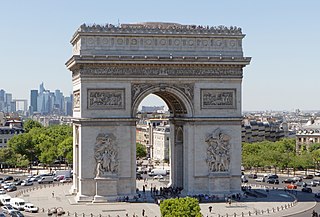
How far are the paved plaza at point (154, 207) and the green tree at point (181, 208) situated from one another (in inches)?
388

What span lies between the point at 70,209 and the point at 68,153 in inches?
1725

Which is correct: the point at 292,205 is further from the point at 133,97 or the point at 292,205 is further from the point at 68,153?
the point at 68,153

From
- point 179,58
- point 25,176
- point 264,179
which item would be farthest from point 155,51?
point 25,176

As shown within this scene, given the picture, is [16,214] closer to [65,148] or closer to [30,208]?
[30,208]

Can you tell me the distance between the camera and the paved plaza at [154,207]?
53625mm

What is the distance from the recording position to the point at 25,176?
302ft

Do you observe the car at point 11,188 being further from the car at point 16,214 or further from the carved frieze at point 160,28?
the carved frieze at point 160,28

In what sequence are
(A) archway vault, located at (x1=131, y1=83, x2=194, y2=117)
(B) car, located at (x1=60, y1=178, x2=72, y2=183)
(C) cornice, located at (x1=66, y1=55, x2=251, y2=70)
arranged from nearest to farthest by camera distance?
(C) cornice, located at (x1=66, y1=55, x2=251, y2=70) → (A) archway vault, located at (x1=131, y1=83, x2=194, y2=117) → (B) car, located at (x1=60, y1=178, x2=72, y2=183)

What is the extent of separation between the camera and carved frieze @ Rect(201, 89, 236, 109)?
2402 inches

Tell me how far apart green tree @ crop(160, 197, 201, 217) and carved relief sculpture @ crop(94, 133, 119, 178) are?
53.2 ft

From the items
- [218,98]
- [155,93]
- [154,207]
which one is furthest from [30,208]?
[218,98]

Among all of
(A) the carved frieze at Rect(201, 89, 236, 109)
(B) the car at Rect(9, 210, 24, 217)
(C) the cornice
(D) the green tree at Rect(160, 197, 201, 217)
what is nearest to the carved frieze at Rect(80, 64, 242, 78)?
(C) the cornice

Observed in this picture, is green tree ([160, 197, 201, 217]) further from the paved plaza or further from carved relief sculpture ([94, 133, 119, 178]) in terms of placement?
carved relief sculpture ([94, 133, 119, 178])

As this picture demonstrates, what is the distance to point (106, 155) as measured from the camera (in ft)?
191
